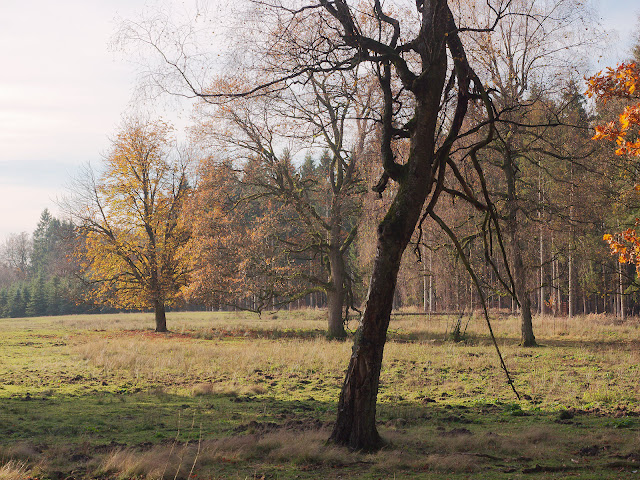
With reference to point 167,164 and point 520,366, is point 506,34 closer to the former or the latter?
point 520,366

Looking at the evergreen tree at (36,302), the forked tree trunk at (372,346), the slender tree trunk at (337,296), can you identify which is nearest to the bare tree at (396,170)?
the forked tree trunk at (372,346)

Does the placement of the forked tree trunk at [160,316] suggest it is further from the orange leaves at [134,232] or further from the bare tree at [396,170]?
the bare tree at [396,170]

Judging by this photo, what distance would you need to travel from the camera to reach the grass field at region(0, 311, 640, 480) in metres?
5.90

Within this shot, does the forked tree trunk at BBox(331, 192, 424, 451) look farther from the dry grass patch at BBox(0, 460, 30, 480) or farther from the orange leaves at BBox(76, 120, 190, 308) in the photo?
the orange leaves at BBox(76, 120, 190, 308)

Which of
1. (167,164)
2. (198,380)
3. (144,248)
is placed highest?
(167,164)

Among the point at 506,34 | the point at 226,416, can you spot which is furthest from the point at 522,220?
the point at 226,416

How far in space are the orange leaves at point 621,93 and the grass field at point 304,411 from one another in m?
4.76

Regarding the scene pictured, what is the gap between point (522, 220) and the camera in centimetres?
2219

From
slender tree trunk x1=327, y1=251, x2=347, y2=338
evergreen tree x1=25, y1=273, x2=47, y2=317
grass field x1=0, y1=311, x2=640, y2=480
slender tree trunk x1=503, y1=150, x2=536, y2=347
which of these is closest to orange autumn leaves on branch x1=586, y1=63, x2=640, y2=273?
grass field x1=0, y1=311, x2=640, y2=480

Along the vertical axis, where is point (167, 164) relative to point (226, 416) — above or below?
above

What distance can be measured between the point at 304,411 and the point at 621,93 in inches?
346

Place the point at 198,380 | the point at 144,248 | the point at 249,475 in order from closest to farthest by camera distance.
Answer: the point at 249,475
the point at 198,380
the point at 144,248

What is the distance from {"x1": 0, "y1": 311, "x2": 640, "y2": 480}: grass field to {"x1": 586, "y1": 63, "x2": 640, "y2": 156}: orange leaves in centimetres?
476

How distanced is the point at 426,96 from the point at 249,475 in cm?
504
